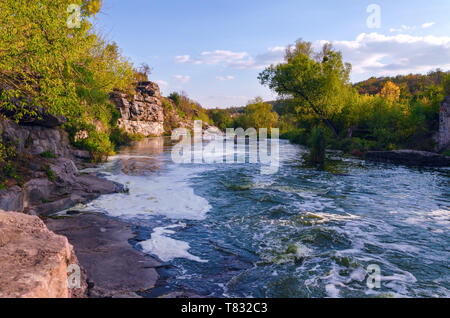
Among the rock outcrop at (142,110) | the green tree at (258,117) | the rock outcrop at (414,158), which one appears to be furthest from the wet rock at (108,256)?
the green tree at (258,117)

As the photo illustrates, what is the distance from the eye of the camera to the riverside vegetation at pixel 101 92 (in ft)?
21.2

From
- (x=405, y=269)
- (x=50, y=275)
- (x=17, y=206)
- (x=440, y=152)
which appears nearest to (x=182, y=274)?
(x=50, y=275)

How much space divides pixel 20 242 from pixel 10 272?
905 mm

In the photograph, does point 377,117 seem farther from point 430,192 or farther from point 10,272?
point 10,272

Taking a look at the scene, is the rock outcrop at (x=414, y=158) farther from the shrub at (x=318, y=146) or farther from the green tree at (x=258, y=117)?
the green tree at (x=258, y=117)

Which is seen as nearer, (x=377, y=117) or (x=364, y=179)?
(x=364, y=179)

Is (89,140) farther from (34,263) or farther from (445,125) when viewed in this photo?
(445,125)

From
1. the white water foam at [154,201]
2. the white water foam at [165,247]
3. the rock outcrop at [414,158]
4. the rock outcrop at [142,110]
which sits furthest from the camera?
the rock outcrop at [142,110]

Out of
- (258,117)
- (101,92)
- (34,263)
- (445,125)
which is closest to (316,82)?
(445,125)

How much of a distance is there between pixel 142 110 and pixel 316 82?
95.8 ft

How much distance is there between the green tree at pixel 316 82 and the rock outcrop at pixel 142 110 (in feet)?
69.2

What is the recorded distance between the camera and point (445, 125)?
1914 centimetres

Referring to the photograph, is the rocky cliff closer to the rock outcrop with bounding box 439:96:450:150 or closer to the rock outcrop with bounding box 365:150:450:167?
the rock outcrop with bounding box 365:150:450:167
